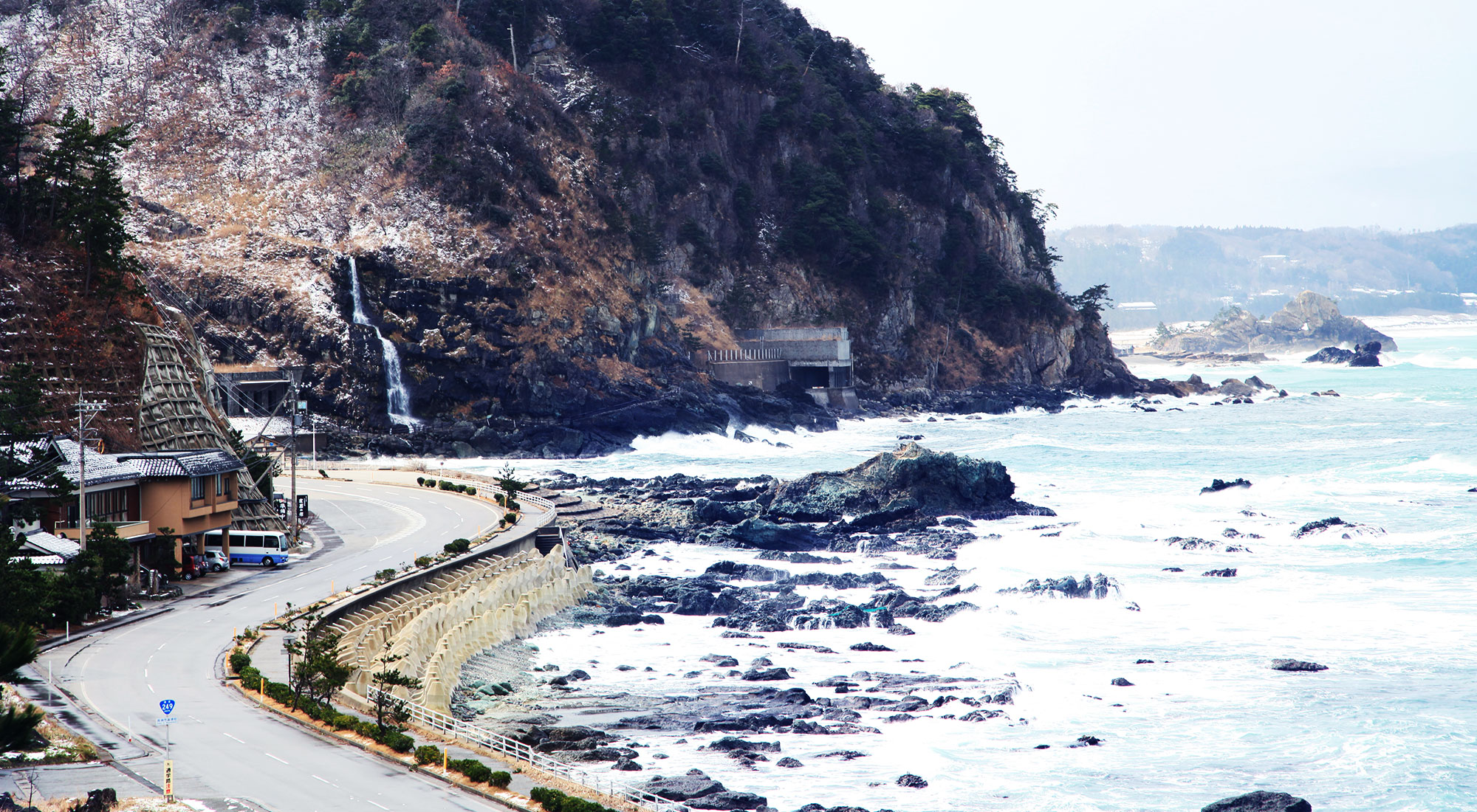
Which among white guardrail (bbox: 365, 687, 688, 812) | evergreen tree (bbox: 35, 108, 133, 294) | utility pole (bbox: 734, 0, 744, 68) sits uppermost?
utility pole (bbox: 734, 0, 744, 68)

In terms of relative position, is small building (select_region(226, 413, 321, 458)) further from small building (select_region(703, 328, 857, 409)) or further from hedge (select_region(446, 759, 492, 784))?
hedge (select_region(446, 759, 492, 784))

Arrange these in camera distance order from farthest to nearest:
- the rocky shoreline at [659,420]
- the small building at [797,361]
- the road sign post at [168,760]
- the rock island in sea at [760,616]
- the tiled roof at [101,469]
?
the small building at [797,361] < the rocky shoreline at [659,420] < the tiled roof at [101,469] < the rock island in sea at [760,616] < the road sign post at [168,760]

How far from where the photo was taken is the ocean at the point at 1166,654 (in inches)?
1102

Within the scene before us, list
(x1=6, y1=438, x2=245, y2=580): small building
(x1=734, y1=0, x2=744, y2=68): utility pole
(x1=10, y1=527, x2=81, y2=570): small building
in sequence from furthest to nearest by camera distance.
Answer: (x1=734, y1=0, x2=744, y2=68): utility pole, (x1=6, y1=438, x2=245, y2=580): small building, (x1=10, y1=527, x2=81, y2=570): small building

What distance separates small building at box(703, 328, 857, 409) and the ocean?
30157 mm

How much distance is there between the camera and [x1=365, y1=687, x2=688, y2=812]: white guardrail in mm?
23828

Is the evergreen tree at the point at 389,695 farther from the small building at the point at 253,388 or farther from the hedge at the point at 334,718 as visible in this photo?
the small building at the point at 253,388

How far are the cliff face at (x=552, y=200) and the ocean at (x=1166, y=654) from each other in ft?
70.7

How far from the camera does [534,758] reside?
83.9 ft

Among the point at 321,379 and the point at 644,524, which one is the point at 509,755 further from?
the point at 321,379

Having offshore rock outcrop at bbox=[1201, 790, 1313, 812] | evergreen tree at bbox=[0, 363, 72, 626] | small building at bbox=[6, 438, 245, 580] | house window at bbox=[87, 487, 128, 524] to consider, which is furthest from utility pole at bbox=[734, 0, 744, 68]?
offshore rock outcrop at bbox=[1201, 790, 1313, 812]

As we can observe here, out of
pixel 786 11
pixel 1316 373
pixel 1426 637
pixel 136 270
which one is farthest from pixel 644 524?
pixel 1316 373

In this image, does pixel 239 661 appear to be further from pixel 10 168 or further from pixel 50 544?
pixel 10 168

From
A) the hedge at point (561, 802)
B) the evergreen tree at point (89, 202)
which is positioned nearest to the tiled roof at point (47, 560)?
the evergreen tree at point (89, 202)
